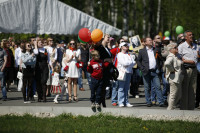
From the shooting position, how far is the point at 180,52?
518 inches

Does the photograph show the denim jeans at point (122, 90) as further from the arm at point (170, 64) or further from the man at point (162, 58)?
the arm at point (170, 64)

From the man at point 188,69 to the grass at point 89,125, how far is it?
108 inches

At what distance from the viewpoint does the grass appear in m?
9.25

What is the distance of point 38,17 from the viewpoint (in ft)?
65.1

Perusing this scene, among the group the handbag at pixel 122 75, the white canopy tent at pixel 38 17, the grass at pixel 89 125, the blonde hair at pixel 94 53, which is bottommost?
the grass at pixel 89 125

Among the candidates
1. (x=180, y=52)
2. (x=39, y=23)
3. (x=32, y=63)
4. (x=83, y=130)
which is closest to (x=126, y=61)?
(x=180, y=52)

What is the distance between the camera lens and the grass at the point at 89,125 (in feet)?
30.3

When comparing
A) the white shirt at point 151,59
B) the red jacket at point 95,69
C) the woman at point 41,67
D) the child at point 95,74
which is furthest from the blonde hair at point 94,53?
the woman at point 41,67

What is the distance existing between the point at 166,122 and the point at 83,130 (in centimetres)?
242

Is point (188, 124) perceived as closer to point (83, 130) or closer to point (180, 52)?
point (83, 130)

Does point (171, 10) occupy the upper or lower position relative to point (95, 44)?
upper

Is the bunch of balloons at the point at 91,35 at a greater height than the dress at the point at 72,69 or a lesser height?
greater

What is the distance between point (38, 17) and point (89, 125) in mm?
10925

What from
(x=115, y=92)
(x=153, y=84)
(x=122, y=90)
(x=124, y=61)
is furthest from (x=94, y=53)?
(x=153, y=84)
